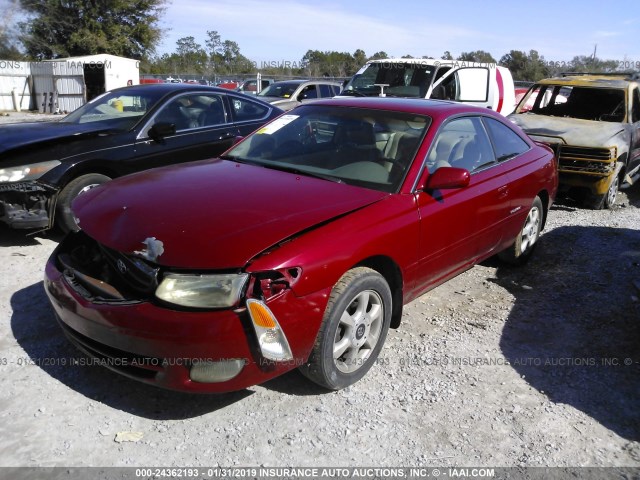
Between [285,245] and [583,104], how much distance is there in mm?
8323

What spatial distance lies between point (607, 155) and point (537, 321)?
4.28m

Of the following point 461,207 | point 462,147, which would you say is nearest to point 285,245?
point 461,207

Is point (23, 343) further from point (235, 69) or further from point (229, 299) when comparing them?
point (235, 69)

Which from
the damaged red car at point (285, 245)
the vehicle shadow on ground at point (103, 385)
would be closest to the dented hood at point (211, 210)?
the damaged red car at point (285, 245)

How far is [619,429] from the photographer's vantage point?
2982mm

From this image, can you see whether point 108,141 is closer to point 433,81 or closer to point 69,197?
point 69,197

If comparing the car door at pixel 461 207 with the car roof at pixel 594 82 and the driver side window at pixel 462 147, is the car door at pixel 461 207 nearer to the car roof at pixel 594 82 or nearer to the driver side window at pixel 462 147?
the driver side window at pixel 462 147

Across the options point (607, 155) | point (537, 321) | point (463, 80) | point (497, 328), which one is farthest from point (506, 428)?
point (463, 80)

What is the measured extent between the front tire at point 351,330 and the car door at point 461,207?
516mm

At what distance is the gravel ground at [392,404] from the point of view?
105 inches

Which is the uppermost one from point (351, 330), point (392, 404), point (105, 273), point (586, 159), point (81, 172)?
point (586, 159)

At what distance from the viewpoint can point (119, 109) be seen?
6117mm

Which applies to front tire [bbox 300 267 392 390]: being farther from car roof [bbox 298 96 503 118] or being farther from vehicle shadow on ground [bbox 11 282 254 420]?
car roof [bbox 298 96 503 118]

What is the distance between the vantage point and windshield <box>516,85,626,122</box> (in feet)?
28.4
